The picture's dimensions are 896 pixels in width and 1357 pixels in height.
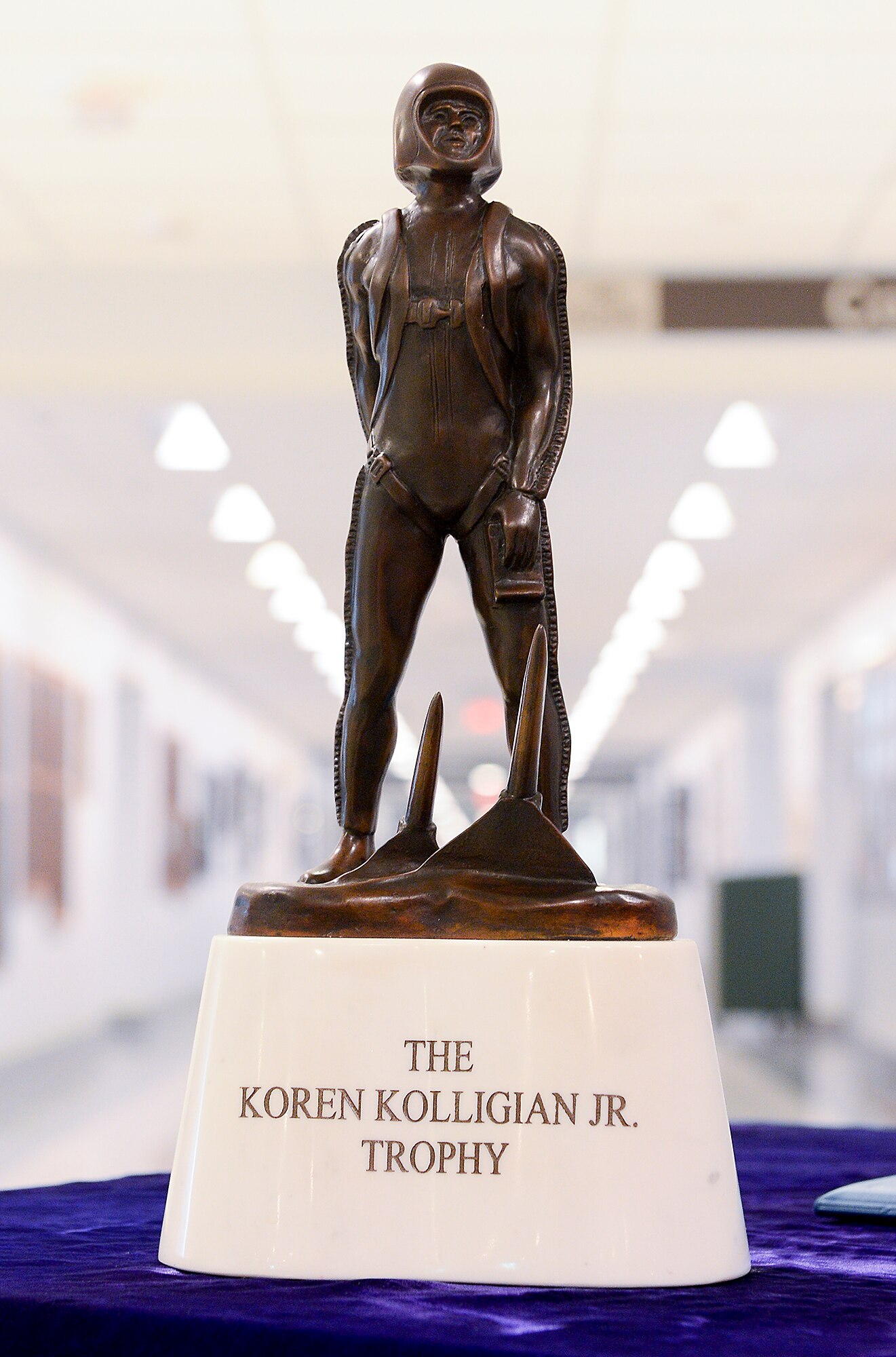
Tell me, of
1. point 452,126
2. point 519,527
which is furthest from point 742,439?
point 519,527

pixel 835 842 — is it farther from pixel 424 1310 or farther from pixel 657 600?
pixel 424 1310

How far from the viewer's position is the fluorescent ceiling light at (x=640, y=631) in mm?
12570

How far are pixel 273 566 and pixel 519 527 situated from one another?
869cm

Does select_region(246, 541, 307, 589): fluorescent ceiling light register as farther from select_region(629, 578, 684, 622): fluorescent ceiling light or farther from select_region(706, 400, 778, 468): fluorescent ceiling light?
select_region(706, 400, 778, 468): fluorescent ceiling light

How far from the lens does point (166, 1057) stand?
9711 millimetres

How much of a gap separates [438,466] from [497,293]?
0.73 ft

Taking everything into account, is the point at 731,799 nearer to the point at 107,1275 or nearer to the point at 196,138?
the point at 196,138

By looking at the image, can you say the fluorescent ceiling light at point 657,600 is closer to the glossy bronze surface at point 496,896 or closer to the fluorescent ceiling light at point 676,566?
the fluorescent ceiling light at point 676,566

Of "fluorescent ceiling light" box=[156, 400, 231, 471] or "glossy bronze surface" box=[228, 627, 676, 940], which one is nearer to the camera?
"glossy bronze surface" box=[228, 627, 676, 940]

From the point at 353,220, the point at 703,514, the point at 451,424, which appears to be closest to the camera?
the point at 451,424

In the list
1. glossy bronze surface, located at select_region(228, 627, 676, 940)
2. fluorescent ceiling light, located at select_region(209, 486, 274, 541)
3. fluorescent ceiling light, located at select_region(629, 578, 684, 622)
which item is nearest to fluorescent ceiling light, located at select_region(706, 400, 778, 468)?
fluorescent ceiling light, located at select_region(209, 486, 274, 541)

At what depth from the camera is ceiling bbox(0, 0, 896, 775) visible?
4270 mm

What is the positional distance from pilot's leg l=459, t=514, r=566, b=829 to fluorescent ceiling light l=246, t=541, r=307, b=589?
793 centimetres

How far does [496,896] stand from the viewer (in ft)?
5.85
